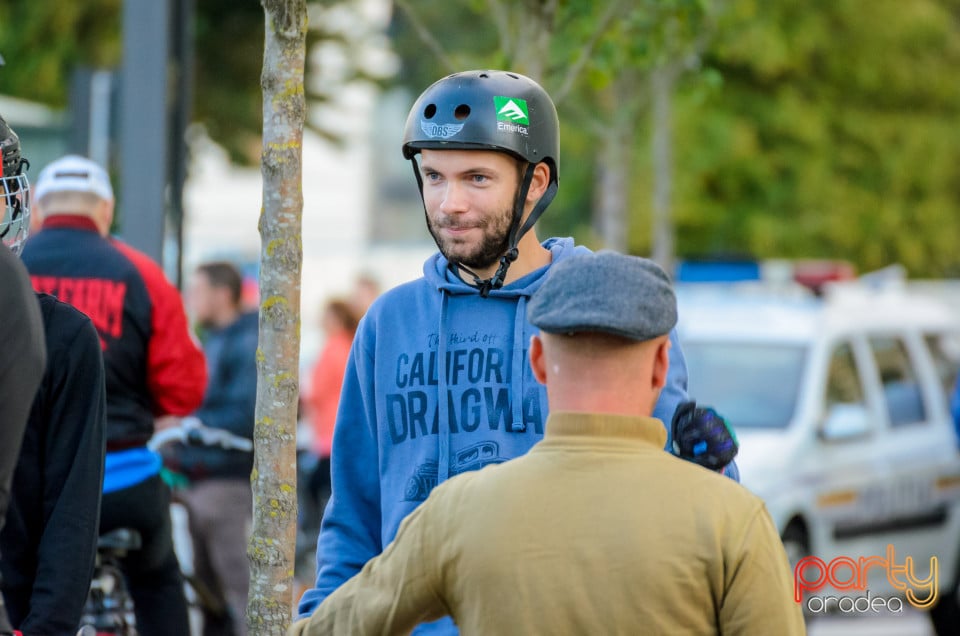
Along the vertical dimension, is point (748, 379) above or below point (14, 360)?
below

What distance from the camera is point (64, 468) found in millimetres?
3475

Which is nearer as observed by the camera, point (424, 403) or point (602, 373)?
point (602, 373)

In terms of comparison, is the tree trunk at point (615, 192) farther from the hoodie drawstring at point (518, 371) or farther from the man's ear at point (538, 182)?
the hoodie drawstring at point (518, 371)

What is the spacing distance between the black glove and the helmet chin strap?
0.56 metres

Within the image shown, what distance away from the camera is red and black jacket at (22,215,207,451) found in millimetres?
5203

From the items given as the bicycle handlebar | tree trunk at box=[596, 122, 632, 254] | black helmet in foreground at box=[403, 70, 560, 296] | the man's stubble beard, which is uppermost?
tree trunk at box=[596, 122, 632, 254]

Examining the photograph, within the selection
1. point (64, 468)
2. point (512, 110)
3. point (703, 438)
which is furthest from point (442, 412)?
point (64, 468)

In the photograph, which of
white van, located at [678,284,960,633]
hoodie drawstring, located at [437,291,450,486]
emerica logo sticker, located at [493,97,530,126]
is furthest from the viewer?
white van, located at [678,284,960,633]

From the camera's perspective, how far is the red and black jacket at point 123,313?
520cm

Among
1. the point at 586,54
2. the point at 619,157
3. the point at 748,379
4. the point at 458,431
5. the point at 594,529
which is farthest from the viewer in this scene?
the point at 619,157

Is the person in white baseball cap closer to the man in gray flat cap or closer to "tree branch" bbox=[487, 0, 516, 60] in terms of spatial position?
"tree branch" bbox=[487, 0, 516, 60]

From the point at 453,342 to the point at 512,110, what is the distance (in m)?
0.56

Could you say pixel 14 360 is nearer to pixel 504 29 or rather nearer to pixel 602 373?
pixel 602 373

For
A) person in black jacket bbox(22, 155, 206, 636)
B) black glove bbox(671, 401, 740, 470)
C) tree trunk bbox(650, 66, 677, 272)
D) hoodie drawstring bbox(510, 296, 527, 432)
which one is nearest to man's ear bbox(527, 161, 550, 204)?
hoodie drawstring bbox(510, 296, 527, 432)
